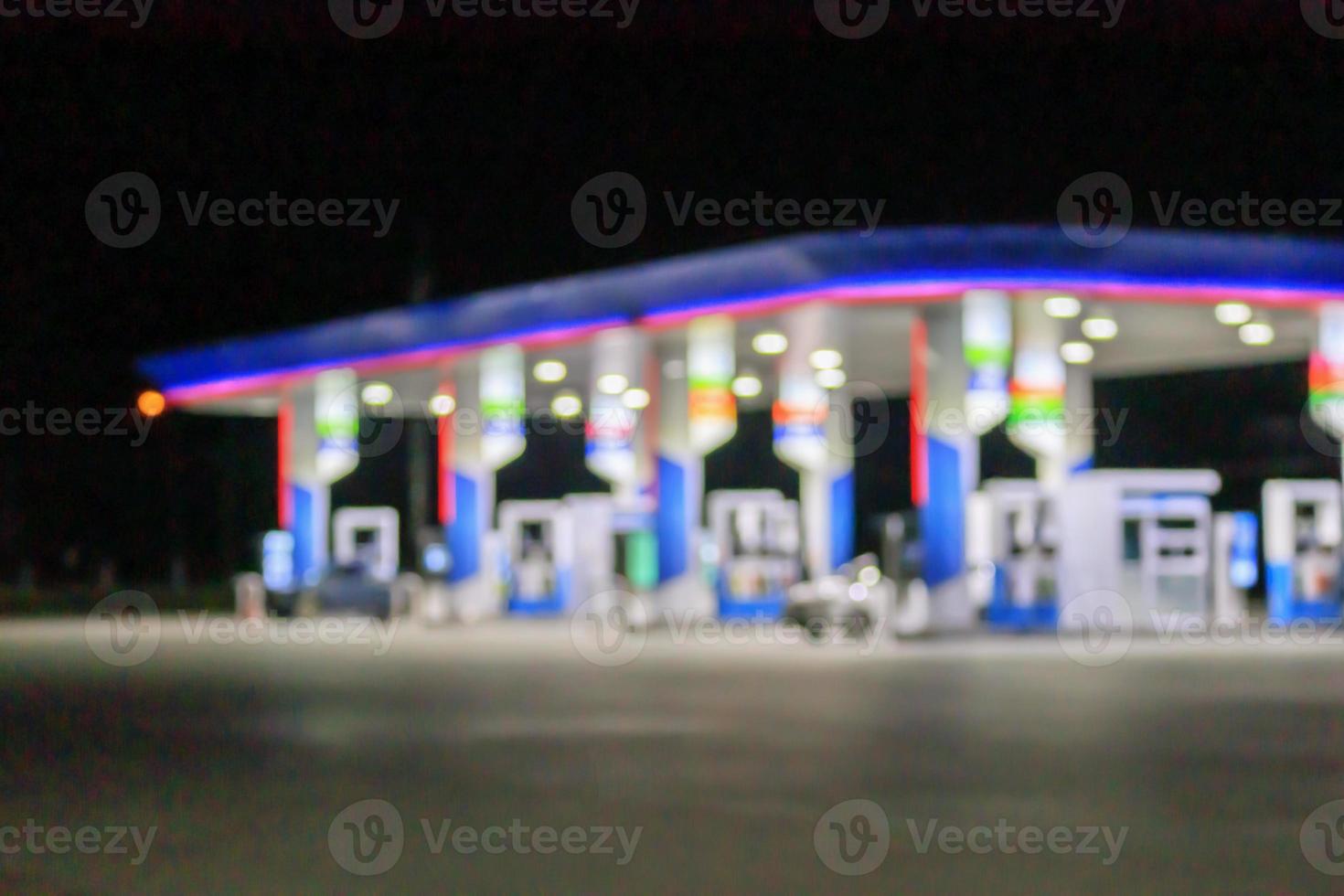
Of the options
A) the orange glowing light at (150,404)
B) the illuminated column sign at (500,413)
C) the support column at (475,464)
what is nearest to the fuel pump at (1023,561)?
the illuminated column sign at (500,413)

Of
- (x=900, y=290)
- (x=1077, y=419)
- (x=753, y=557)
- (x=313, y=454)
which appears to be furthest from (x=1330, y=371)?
(x=313, y=454)

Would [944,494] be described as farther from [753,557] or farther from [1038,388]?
[753,557]

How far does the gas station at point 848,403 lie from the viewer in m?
28.9

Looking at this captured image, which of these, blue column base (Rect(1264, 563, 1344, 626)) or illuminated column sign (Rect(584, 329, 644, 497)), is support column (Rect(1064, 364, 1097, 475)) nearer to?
blue column base (Rect(1264, 563, 1344, 626))

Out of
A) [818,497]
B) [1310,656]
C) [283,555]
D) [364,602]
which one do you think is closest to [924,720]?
[1310,656]

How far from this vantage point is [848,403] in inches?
1626

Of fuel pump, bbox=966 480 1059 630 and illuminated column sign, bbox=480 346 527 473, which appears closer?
fuel pump, bbox=966 480 1059 630

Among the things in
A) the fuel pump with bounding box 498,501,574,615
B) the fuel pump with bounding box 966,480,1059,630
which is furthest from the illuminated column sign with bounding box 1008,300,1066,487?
the fuel pump with bounding box 498,501,574,615

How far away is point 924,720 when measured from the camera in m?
15.1

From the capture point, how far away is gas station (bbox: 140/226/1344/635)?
94.7 feet

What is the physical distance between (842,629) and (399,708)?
13388mm

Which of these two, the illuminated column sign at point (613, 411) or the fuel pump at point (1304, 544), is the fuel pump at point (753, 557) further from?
the fuel pump at point (1304, 544)

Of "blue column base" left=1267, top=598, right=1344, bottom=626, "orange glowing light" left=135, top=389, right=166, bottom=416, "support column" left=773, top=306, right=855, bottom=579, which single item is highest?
"orange glowing light" left=135, top=389, right=166, bottom=416

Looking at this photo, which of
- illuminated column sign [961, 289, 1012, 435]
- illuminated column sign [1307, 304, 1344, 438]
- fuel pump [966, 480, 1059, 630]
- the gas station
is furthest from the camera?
illuminated column sign [1307, 304, 1344, 438]
